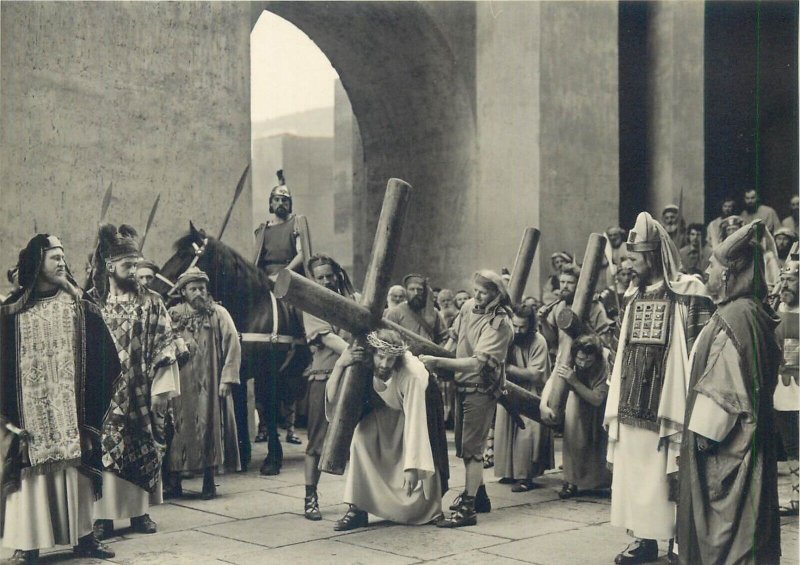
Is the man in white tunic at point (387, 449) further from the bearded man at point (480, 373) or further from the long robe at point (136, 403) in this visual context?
the long robe at point (136, 403)

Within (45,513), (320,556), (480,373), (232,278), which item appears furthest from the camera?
(232,278)

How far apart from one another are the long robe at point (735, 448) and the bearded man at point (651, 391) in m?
0.68

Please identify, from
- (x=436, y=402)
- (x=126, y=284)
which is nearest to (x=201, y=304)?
(x=126, y=284)

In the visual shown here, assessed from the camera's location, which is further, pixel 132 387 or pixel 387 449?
pixel 387 449

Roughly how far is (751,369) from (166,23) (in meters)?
8.58

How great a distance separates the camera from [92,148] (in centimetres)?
1088

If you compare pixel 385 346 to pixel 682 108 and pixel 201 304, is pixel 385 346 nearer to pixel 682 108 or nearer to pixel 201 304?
pixel 201 304

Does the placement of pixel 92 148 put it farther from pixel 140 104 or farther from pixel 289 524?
pixel 289 524

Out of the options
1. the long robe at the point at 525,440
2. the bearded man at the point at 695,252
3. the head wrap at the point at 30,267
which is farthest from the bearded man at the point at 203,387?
the bearded man at the point at 695,252

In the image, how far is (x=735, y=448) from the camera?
5082 millimetres

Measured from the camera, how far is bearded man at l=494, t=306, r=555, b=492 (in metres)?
8.59

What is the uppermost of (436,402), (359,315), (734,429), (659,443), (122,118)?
(122,118)

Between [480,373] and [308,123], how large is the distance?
100ft

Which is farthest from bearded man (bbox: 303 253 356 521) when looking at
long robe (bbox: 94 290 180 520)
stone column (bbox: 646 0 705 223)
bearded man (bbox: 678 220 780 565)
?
stone column (bbox: 646 0 705 223)
